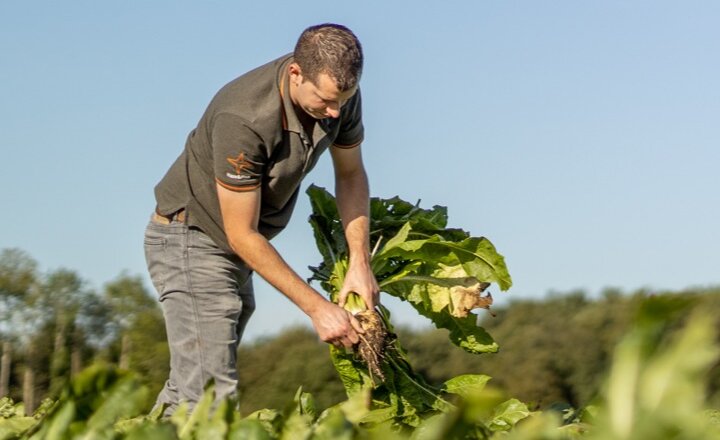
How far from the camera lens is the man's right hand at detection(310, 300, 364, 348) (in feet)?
18.2

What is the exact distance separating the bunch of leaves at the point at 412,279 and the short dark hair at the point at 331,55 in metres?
1.33

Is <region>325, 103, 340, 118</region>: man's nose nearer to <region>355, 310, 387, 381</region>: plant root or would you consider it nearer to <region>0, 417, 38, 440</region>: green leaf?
<region>355, 310, 387, 381</region>: plant root

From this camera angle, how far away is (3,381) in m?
34.6

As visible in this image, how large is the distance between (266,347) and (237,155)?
42.4 m

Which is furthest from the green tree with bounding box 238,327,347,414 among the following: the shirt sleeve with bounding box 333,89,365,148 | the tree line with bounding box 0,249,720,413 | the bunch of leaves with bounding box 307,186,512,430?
the shirt sleeve with bounding box 333,89,365,148

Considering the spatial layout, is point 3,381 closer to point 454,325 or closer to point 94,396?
point 454,325

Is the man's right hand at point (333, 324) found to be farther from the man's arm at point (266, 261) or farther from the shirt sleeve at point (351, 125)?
the shirt sleeve at point (351, 125)

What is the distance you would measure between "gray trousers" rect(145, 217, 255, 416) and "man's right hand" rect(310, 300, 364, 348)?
47 cm

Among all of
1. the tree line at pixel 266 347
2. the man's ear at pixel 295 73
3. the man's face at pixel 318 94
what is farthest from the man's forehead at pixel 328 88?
the tree line at pixel 266 347

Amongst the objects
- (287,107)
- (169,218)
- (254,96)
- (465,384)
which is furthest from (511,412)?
(169,218)

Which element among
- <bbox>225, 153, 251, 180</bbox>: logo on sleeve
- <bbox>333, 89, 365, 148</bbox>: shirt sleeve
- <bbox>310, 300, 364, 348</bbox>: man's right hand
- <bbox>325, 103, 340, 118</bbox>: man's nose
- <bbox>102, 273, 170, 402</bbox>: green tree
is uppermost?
<bbox>102, 273, 170, 402</bbox>: green tree

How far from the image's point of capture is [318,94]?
534 cm

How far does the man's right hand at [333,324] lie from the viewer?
5559 mm

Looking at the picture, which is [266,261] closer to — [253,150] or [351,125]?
[253,150]
